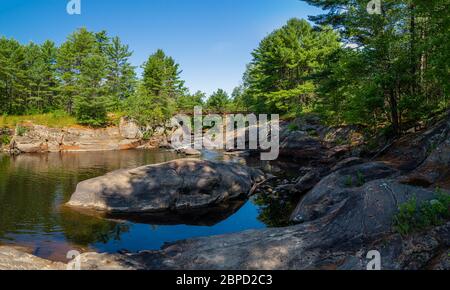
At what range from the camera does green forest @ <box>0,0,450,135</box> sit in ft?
57.8

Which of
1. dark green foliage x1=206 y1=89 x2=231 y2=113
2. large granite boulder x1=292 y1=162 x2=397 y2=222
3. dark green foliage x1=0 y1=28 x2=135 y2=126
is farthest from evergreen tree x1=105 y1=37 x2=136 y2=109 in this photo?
large granite boulder x1=292 y1=162 x2=397 y2=222

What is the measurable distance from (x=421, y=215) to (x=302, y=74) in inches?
1799

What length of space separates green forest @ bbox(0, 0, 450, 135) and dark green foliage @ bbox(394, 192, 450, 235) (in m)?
6.80

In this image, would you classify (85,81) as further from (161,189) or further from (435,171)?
(435,171)

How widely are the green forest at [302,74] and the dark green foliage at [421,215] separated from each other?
6.80 meters

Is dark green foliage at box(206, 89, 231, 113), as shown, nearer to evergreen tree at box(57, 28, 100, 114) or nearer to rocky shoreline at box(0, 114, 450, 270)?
evergreen tree at box(57, 28, 100, 114)

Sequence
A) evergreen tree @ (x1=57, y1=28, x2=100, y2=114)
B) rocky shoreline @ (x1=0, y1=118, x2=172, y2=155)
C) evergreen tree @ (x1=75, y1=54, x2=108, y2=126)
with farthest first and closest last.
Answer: evergreen tree @ (x1=57, y1=28, x2=100, y2=114), evergreen tree @ (x1=75, y1=54, x2=108, y2=126), rocky shoreline @ (x1=0, y1=118, x2=172, y2=155)

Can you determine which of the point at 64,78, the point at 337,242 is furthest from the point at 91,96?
the point at 337,242

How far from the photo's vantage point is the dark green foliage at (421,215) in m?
7.44

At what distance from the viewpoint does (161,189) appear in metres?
17.5

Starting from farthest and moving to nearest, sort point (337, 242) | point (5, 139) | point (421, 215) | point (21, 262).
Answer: point (5, 139)
point (21, 262)
point (337, 242)
point (421, 215)

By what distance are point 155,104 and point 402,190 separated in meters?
54.9

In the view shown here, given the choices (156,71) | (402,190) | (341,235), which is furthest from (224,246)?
(156,71)

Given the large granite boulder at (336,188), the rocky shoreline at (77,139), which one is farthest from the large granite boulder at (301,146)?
the rocky shoreline at (77,139)
